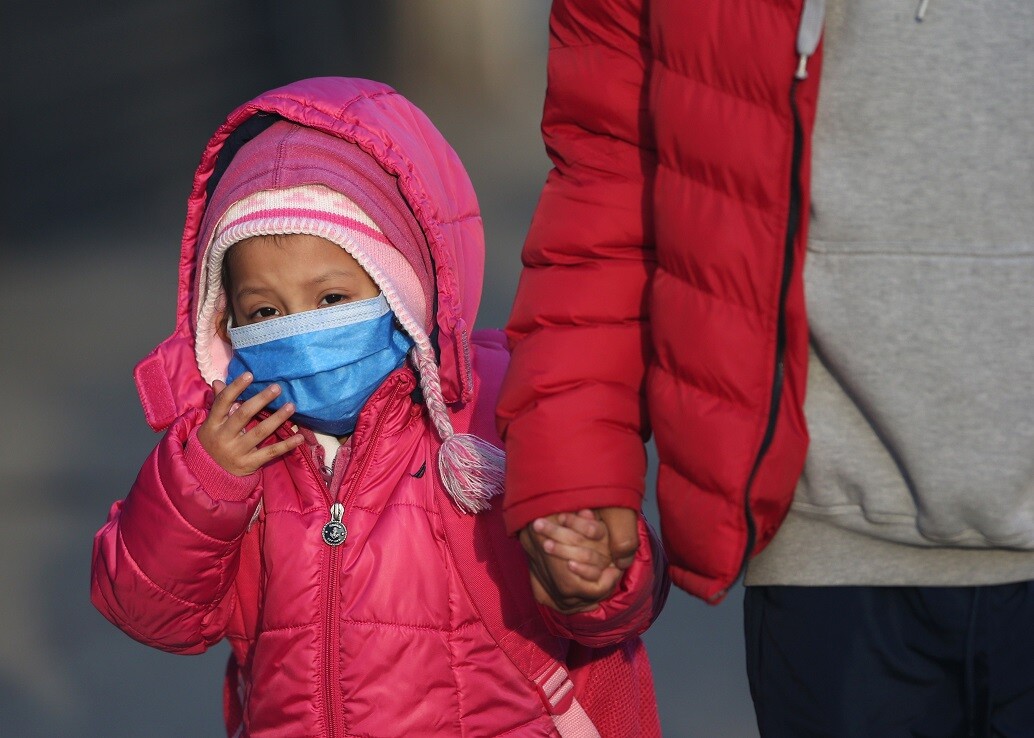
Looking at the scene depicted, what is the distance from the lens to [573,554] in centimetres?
170

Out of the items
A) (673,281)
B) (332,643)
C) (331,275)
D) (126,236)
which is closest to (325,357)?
(331,275)

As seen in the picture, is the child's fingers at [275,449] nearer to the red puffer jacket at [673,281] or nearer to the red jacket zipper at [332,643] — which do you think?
the red jacket zipper at [332,643]

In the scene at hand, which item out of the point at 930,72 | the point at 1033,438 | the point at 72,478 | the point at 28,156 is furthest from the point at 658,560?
the point at 28,156

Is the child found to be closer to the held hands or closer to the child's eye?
the child's eye

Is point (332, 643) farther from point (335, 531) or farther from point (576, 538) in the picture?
point (576, 538)

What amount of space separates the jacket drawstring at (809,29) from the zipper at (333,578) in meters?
0.95

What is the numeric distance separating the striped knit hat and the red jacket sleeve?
356mm

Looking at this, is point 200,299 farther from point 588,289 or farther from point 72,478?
point 72,478

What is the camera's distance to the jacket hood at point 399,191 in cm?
229

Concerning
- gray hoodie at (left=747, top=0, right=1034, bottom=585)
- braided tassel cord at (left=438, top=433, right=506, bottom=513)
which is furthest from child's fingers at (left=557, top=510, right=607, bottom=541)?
braided tassel cord at (left=438, top=433, right=506, bottom=513)

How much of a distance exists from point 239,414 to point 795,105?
1.02 meters

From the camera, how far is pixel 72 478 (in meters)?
4.32

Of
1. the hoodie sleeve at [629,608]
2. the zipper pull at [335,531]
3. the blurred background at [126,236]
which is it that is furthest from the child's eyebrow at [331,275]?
the blurred background at [126,236]

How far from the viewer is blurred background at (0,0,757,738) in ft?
10.9
